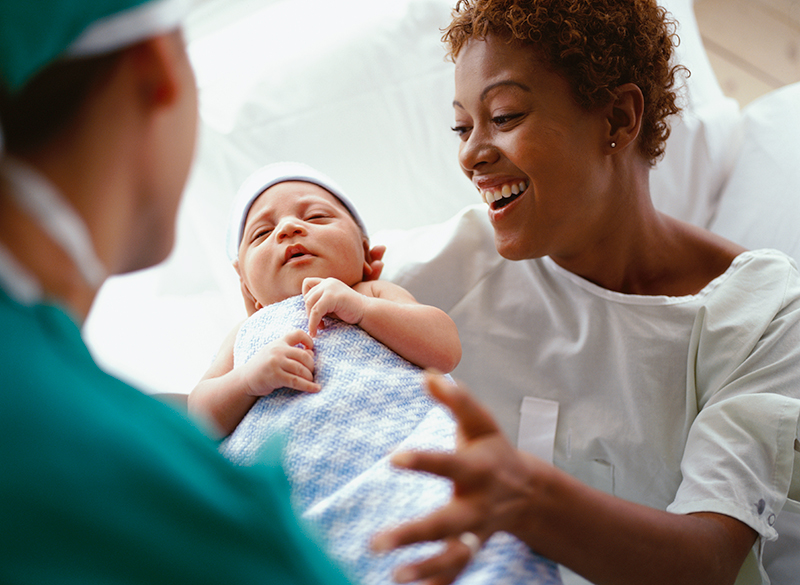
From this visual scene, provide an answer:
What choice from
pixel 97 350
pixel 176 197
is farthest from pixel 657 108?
pixel 97 350

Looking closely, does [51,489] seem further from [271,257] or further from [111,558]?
[271,257]

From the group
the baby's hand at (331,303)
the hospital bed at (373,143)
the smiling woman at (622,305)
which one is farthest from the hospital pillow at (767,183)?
the baby's hand at (331,303)

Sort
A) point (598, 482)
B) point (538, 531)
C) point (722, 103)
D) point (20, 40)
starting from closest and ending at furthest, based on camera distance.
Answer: point (20, 40) < point (538, 531) < point (598, 482) < point (722, 103)

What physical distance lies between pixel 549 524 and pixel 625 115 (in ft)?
2.53

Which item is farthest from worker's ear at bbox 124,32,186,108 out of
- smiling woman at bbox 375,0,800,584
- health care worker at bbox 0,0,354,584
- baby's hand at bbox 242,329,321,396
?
smiling woman at bbox 375,0,800,584

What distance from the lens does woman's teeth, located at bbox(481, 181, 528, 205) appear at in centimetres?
114

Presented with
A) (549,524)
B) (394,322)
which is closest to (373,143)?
(394,322)

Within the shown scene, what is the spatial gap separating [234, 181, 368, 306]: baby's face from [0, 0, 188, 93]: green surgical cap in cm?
65

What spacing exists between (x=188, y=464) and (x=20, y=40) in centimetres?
28

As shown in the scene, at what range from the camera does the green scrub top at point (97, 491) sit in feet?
1.20

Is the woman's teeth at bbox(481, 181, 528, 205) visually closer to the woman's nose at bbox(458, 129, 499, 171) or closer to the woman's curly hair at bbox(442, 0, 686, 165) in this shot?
the woman's nose at bbox(458, 129, 499, 171)

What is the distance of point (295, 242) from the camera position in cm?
105

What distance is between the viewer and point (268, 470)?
48 centimetres

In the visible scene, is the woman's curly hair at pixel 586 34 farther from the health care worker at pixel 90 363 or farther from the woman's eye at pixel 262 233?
the health care worker at pixel 90 363
